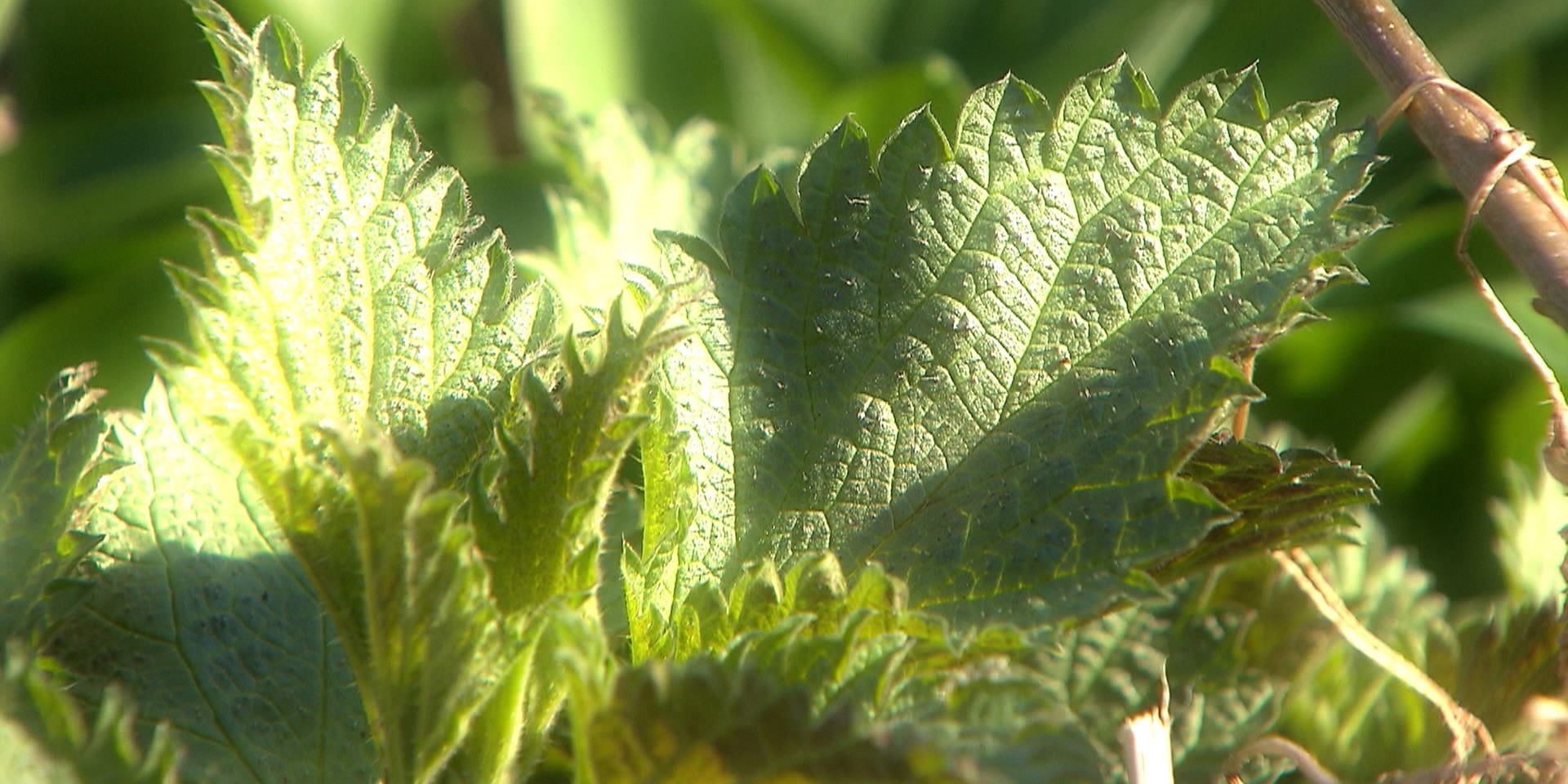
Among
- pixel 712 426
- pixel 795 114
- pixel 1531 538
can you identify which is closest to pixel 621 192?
pixel 712 426

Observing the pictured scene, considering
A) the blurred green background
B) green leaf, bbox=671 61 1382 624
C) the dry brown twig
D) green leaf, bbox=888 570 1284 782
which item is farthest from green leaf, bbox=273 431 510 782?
the blurred green background

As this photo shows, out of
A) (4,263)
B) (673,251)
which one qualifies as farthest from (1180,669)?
(4,263)

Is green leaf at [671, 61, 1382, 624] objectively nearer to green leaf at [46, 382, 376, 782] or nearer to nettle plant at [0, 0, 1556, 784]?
nettle plant at [0, 0, 1556, 784]

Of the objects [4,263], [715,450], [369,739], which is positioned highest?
[4,263]

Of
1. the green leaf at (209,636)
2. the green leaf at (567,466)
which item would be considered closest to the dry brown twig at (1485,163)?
the green leaf at (567,466)

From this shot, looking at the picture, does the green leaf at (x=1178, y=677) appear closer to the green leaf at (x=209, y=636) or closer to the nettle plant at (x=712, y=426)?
the nettle plant at (x=712, y=426)

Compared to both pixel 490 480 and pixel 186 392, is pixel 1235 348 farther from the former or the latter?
pixel 186 392
